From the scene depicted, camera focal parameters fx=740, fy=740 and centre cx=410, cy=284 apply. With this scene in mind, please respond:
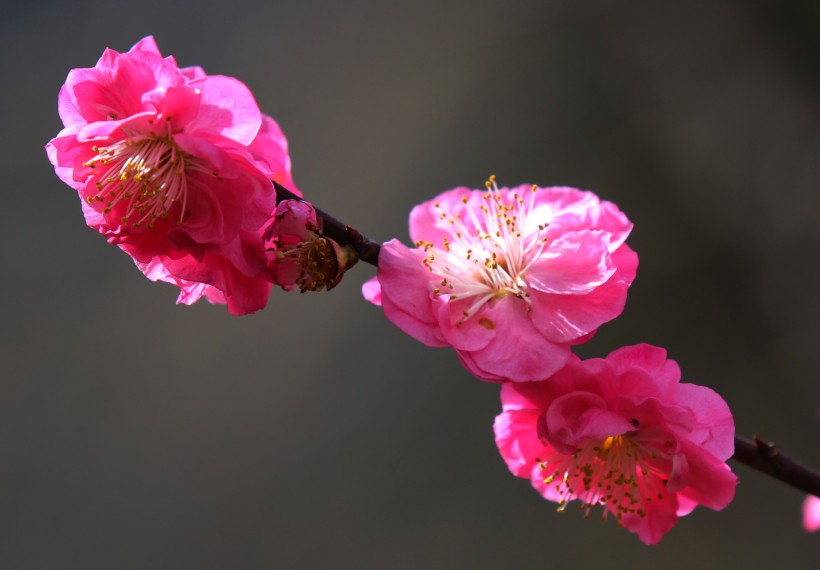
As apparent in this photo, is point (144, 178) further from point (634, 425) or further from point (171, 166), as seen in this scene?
point (634, 425)

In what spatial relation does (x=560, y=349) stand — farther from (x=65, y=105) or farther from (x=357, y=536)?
(x=357, y=536)

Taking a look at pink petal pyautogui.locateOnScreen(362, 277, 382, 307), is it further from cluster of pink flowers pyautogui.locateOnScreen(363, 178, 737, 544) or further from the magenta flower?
the magenta flower

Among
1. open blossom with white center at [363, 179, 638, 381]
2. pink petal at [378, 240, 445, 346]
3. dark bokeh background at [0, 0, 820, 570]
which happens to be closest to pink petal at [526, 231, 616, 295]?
open blossom with white center at [363, 179, 638, 381]

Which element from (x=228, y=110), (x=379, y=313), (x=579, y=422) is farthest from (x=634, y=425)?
(x=379, y=313)

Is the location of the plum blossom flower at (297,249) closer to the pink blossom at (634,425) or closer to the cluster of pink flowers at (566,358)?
the cluster of pink flowers at (566,358)

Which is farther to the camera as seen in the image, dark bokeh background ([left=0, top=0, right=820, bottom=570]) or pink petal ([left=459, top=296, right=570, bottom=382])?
dark bokeh background ([left=0, top=0, right=820, bottom=570])

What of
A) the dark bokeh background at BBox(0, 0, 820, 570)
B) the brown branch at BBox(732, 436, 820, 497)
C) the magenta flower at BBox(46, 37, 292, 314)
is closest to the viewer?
the magenta flower at BBox(46, 37, 292, 314)

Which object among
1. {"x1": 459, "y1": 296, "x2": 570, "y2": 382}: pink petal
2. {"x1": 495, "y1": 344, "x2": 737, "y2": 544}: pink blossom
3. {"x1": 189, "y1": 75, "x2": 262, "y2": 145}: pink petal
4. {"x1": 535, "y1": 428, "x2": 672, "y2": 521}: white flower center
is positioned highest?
{"x1": 189, "y1": 75, "x2": 262, "y2": 145}: pink petal

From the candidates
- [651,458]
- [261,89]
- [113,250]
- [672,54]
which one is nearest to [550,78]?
[672,54]
